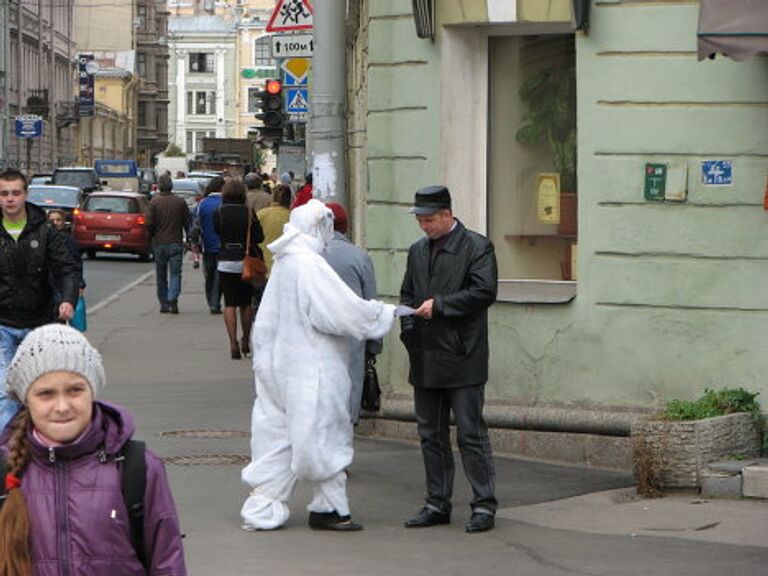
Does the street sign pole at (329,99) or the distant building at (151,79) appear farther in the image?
the distant building at (151,79)

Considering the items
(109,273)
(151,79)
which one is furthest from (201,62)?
Answer: (109,273)

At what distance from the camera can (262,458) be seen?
10062 millimetres

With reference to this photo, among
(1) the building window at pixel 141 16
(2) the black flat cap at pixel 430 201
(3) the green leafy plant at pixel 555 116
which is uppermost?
(1) the building window at pixel 141 16

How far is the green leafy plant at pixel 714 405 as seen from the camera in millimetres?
11305

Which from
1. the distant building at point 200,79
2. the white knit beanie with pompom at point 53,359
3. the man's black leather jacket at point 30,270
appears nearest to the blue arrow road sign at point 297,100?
the man's black leather jacket at point 30,270

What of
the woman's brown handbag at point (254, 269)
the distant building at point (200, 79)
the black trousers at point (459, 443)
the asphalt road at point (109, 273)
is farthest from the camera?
the distant building at point (200, 79)

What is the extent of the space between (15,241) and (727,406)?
429 cm

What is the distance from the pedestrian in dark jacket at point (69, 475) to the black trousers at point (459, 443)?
5.47m

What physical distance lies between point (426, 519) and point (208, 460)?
9.23 ft

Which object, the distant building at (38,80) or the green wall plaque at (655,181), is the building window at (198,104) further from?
the green wall plaque at (655,181)

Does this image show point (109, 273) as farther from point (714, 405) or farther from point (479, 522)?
point (479, 522)

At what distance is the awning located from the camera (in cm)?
1070

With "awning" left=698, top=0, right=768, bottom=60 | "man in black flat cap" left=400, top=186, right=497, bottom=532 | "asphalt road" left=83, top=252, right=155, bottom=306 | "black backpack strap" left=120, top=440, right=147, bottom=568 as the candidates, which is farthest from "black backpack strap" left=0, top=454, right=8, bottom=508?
"asphalt road" left=83, top=252, right=155, bottom=306

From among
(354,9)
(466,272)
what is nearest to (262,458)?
(466,272)
